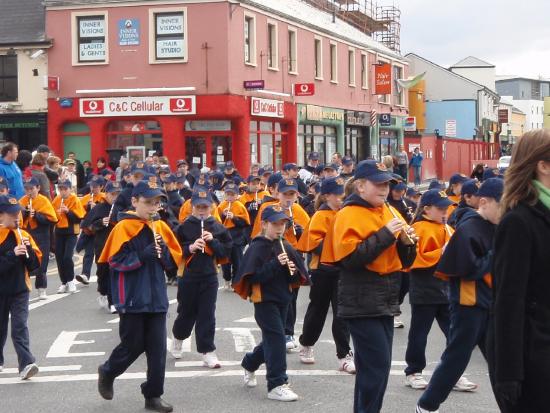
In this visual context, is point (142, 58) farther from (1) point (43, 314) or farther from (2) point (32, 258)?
(2) point (32, 258)

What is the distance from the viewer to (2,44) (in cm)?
3278

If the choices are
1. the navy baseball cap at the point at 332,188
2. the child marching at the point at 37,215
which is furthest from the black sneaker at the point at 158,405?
the child marching at the point at 37,215

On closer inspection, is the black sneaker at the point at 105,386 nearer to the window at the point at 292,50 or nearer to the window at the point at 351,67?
the window at the point at 292,50

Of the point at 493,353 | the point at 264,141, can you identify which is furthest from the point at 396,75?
the point at 493,353

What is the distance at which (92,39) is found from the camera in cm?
3231

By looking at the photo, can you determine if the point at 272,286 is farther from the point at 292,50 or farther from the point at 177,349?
the point at 292,50

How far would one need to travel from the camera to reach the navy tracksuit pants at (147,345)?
755 centimetres

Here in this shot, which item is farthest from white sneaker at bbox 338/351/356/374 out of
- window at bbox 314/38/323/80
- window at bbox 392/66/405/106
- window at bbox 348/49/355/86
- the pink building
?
window at bbox 392/66/405/106

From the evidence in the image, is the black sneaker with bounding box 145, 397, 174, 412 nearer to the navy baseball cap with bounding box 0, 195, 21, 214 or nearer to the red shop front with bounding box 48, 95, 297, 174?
the navy baseball cap with bounding box 0, 195, 21, 214

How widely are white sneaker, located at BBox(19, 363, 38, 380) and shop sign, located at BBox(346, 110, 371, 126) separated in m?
34.1

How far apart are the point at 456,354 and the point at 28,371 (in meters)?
4.00

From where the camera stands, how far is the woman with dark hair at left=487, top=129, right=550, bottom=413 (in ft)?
13.1

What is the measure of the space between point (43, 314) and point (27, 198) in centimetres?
179

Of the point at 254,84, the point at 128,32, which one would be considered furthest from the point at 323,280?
the point at 128,32
